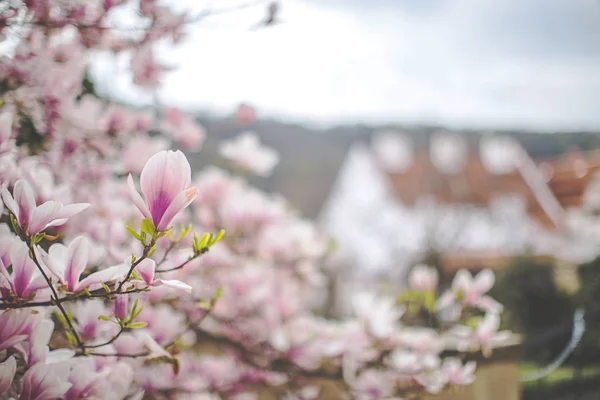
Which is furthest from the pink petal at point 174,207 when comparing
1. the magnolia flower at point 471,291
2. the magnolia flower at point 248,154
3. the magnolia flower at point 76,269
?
the magnolia flower at point 248,154

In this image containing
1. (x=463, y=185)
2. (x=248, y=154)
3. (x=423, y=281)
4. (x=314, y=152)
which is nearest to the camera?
(x=423, y=281)

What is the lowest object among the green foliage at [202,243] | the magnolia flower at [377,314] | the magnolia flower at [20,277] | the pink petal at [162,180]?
the magnolia flower at [377,314]

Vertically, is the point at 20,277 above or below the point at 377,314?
above

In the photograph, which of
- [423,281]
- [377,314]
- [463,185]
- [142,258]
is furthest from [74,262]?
[463,185]

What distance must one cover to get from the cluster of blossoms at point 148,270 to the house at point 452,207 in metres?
4.71

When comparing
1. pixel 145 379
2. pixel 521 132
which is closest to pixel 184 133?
pixel 145 379

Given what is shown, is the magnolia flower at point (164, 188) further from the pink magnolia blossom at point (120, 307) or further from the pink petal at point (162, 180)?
the pink magnolia blossom at point (120, 307)

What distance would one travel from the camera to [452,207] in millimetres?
A: 9195

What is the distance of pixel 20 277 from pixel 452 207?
359 inches

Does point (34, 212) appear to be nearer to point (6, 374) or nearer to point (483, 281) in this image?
point (6, 374)

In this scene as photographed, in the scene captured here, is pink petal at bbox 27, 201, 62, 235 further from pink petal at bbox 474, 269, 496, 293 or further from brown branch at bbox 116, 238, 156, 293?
pink petal at bbox 474, 269, 496, 293

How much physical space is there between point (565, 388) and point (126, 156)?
2.06 metres

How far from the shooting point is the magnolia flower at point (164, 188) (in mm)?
486

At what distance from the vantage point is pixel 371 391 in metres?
1.22
